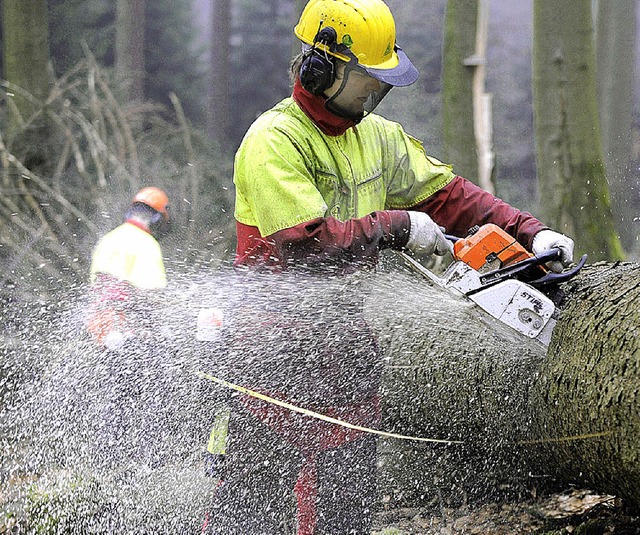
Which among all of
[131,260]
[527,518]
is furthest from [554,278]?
[131,260]

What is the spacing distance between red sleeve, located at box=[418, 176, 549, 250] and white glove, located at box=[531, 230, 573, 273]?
0.28 m

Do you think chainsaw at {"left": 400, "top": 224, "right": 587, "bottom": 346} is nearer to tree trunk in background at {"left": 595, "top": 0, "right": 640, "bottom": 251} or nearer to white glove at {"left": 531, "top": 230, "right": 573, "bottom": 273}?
white glove at {"left": 531, "top": 230, "right": 573, "bottom": 273}

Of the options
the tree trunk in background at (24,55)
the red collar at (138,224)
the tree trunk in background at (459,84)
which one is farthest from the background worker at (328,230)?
the tree trunk in background at (24,55)

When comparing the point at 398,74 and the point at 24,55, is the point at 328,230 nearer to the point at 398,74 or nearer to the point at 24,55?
the point at 398,74

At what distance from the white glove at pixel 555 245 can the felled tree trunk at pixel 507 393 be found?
10 cm

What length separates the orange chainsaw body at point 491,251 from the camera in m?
2.98

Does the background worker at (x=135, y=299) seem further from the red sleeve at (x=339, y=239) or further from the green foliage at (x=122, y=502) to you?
the red sleeve at (x=339, y=239)

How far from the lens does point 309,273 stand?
334cm

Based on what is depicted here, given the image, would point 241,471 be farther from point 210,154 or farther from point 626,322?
point 210,154

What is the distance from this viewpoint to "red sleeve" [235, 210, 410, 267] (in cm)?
300

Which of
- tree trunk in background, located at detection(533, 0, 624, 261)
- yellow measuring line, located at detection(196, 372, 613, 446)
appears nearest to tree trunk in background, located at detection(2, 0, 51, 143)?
tree trunk in background, located at detection(533, 0, 624, 261)

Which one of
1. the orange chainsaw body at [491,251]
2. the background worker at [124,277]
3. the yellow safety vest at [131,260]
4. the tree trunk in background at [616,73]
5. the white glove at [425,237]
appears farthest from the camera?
the tree trunk in background at [616,73]

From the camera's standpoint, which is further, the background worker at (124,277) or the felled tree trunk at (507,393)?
the background worker at (124,277)

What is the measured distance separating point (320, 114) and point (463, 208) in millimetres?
843
